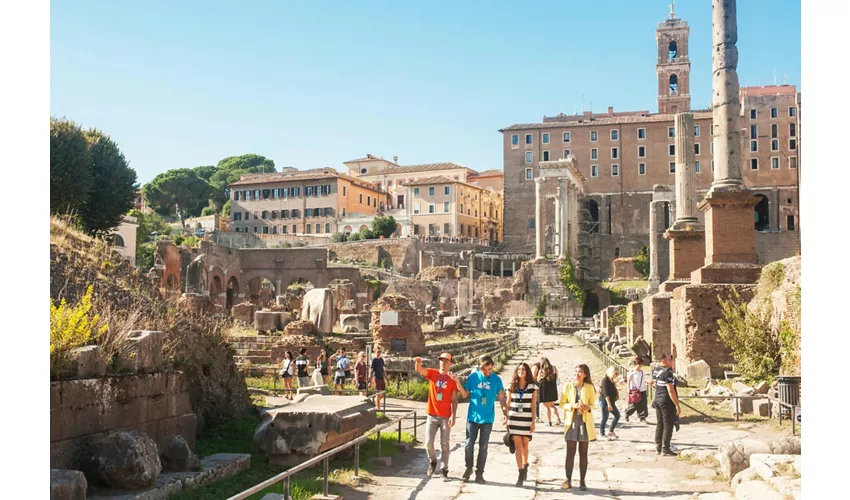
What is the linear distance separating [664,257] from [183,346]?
203ft

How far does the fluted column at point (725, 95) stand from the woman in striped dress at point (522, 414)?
809 cm

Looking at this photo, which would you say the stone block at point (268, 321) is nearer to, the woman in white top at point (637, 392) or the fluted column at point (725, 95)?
the fluted column at point (725, 95)

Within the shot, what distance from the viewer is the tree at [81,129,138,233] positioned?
26750 millimetres

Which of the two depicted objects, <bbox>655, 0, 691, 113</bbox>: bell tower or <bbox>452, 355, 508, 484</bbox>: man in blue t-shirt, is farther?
<bbox>655, 0, 691, 113</bbox>: bell tower

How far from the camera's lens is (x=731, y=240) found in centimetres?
1435

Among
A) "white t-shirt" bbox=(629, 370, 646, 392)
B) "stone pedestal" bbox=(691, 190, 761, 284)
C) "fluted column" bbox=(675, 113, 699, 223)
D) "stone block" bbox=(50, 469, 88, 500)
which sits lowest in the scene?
"white t-shirt" bbox=(629, 370, 646, 392)

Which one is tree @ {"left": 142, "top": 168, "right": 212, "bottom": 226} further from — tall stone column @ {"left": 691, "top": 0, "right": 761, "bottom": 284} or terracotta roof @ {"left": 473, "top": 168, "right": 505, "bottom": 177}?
tall stone column @ {"left": 691, "top": 0, "right": 761, "bottom": 284}

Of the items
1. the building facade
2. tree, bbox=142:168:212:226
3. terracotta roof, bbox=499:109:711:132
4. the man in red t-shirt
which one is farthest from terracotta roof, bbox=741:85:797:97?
the man in red t-shirt

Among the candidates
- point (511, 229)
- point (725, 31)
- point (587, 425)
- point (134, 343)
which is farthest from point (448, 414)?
point (511, 229)

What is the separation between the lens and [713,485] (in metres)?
7.30

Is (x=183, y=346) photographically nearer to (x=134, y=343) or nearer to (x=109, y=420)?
(x=134, y=343)

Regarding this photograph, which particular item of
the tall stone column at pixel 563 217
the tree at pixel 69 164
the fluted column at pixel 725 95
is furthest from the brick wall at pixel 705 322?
the tall stone column at pixel 563 217

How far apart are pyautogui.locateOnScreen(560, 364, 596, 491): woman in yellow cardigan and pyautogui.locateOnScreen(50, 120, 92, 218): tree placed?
1681cm

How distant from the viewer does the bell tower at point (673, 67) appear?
8462cm
